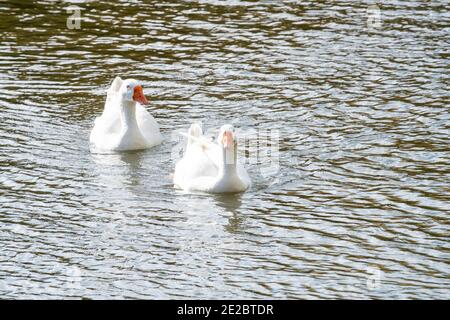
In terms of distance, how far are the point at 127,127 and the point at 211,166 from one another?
6.58 ft

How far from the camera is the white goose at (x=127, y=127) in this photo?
16.4 metres

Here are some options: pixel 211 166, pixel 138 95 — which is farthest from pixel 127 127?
pixel 211 166

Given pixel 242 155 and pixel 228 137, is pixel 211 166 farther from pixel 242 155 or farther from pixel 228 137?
pixel 242 155

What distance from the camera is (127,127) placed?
16484mm

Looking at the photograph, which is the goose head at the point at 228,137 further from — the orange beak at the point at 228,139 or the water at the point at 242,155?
the water at the point at 242,155

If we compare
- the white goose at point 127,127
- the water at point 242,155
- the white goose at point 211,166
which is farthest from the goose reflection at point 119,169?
the white goose at point 211,166

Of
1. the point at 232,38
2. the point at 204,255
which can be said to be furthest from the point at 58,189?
the point at 232,38

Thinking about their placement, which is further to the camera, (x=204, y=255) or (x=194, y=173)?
(x=194, y=173)

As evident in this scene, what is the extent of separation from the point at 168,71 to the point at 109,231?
6858 mm

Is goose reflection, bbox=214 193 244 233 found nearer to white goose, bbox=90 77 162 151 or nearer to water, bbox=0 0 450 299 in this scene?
water, bbox=0 0 450 299

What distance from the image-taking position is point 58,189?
577 inches

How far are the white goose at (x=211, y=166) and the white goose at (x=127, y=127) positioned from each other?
4.12 feet
